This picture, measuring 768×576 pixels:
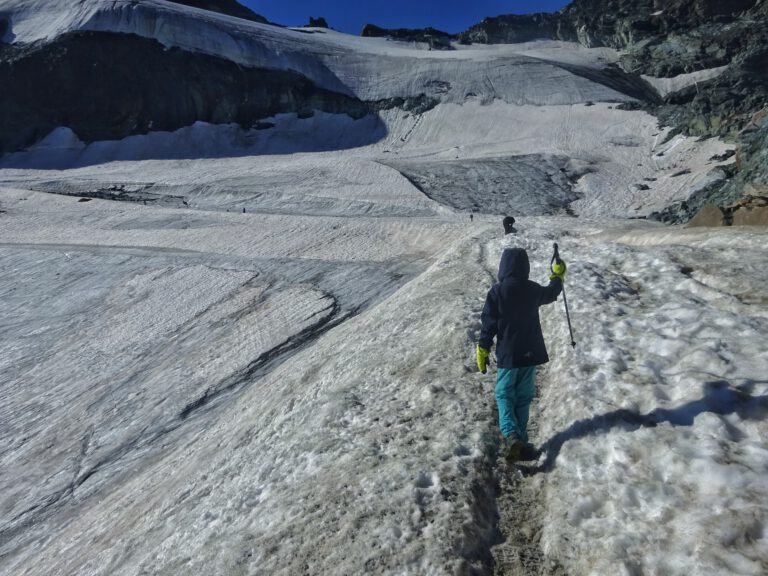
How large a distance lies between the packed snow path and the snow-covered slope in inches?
1.3

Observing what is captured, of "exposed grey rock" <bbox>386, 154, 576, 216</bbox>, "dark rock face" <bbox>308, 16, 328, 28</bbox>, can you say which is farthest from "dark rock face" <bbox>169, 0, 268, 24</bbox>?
"exposed grey rock" <bbox>386, 154, 576, 216</bbox>

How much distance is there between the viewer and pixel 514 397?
5617 mm

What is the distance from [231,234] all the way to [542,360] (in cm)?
1892

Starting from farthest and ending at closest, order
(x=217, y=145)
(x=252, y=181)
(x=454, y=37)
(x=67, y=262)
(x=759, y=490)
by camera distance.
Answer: (x=454, y=37) → (x=217, y=145) → (x=252, y=181) → (x=67, y=262) → (x=759, y=490)

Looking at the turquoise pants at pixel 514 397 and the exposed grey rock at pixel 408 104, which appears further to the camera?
the exposed grey rock at pixel 408 104

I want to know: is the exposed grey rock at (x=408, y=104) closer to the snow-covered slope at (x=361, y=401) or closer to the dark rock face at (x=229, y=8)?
the snow-covered slope at (x=361, y=401)

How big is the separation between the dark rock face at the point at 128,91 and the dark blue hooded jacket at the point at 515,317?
54.1 m

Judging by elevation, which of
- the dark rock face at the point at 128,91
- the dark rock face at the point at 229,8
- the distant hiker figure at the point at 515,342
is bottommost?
the distant hiker figure at the point at 515,342

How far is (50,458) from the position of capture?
1062cm

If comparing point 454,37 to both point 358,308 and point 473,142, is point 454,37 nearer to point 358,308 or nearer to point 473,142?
point 473,142

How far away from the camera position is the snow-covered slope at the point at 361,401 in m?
4.49

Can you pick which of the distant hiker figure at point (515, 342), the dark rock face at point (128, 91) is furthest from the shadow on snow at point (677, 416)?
the dark rock face at point (128, 91)

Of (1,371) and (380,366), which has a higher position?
(380,366)

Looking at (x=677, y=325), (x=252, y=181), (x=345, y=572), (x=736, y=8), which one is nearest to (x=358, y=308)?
(x=677, y=325)
